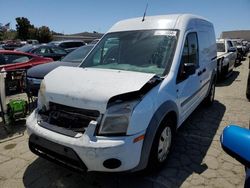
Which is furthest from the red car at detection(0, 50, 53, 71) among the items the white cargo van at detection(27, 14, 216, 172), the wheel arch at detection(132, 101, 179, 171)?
the wheel arch at detection(132, 101, 179, 171)

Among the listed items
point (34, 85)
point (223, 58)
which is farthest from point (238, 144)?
point (223, 58)

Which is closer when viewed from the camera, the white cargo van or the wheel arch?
the white cargo van

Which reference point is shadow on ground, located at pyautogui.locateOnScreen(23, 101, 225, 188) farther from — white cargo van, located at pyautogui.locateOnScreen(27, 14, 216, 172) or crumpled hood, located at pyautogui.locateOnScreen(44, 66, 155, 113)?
crumpled hood, located at pyautogui.locateOnScreen(44, 66, 155, 113)

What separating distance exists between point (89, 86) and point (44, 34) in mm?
55603

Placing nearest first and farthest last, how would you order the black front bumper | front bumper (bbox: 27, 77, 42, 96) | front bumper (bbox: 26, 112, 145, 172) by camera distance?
front bumper (bbox: 26, 112, 145, 172) → the black front bumper → front bumper (bbox: 27, 77, 42, 96)

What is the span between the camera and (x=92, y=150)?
2455 millimetres

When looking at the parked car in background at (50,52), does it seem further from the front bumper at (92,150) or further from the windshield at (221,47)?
the front bumper at (92,150)

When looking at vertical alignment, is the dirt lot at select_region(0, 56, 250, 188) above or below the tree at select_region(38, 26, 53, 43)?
below

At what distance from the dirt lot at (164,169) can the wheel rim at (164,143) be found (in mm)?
233

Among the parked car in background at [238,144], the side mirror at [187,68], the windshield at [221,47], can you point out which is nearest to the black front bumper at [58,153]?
the parked car in background at [238,144]

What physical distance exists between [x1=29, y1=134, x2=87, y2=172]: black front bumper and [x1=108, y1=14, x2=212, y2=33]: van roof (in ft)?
7.55

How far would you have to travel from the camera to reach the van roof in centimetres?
370

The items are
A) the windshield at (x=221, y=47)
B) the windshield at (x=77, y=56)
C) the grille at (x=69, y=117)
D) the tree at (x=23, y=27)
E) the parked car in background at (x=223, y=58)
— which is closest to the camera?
the grille at (x=69, y=117)

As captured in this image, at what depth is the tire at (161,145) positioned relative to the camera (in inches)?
115
